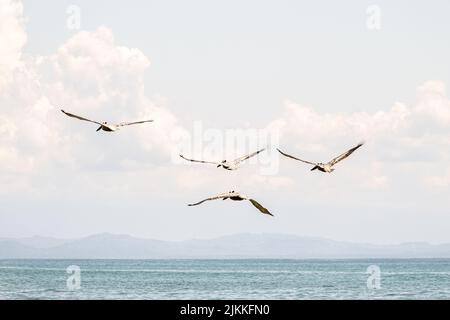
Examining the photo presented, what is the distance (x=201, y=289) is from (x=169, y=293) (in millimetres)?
13600

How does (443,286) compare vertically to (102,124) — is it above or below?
below

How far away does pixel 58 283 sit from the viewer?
14425 cm

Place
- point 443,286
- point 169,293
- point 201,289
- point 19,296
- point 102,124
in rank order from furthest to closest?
1. point 443,286
2. point 201,289
3. point 169,293
4. point 19,296
5. point 102,124

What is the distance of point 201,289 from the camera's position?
135 metres
